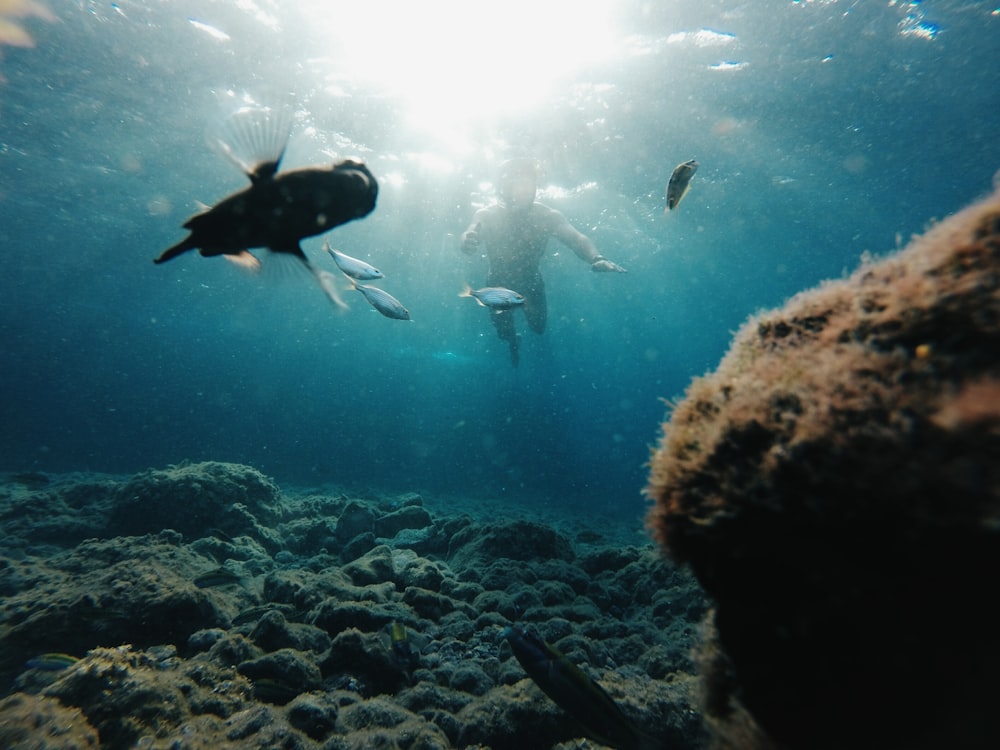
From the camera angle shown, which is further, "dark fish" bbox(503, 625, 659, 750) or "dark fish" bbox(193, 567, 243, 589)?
"dark fish" bbox(193, 567, 243, 589)

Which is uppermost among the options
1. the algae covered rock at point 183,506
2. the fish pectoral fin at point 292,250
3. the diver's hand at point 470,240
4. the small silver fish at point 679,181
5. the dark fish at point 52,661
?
the diver's hand at point 470,240

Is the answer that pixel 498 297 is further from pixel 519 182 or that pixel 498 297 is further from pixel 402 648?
pixel 519 182

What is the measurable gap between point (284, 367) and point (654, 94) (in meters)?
87.7

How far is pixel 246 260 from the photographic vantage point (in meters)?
3.07

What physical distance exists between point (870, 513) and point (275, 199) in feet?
10.2

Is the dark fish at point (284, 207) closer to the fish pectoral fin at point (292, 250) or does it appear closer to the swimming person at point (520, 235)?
the fish pectoral fin at point (292, 250)

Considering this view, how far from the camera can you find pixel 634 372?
83.3 metres

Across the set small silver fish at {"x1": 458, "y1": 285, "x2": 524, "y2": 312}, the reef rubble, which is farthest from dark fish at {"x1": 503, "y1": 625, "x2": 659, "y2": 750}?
small silver fish at {"x1": 458, "y1": 285, "x2": 524, "y2": 312}

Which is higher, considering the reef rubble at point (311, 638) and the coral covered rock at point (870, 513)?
the reef rubble at point (311, 638)

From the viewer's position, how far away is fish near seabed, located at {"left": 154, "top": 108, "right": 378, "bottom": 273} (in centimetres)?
241

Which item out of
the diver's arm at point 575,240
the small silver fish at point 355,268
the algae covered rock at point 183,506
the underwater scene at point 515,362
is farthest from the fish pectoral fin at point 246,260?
the diver's arm at point 575,240

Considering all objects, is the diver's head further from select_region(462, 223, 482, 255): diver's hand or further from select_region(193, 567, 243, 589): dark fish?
select_region(193, 567, 243, 589): dark fish

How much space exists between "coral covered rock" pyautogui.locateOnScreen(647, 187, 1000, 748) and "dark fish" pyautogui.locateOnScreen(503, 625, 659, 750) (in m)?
1.26

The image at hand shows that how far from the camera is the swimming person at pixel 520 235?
50.0 feet
